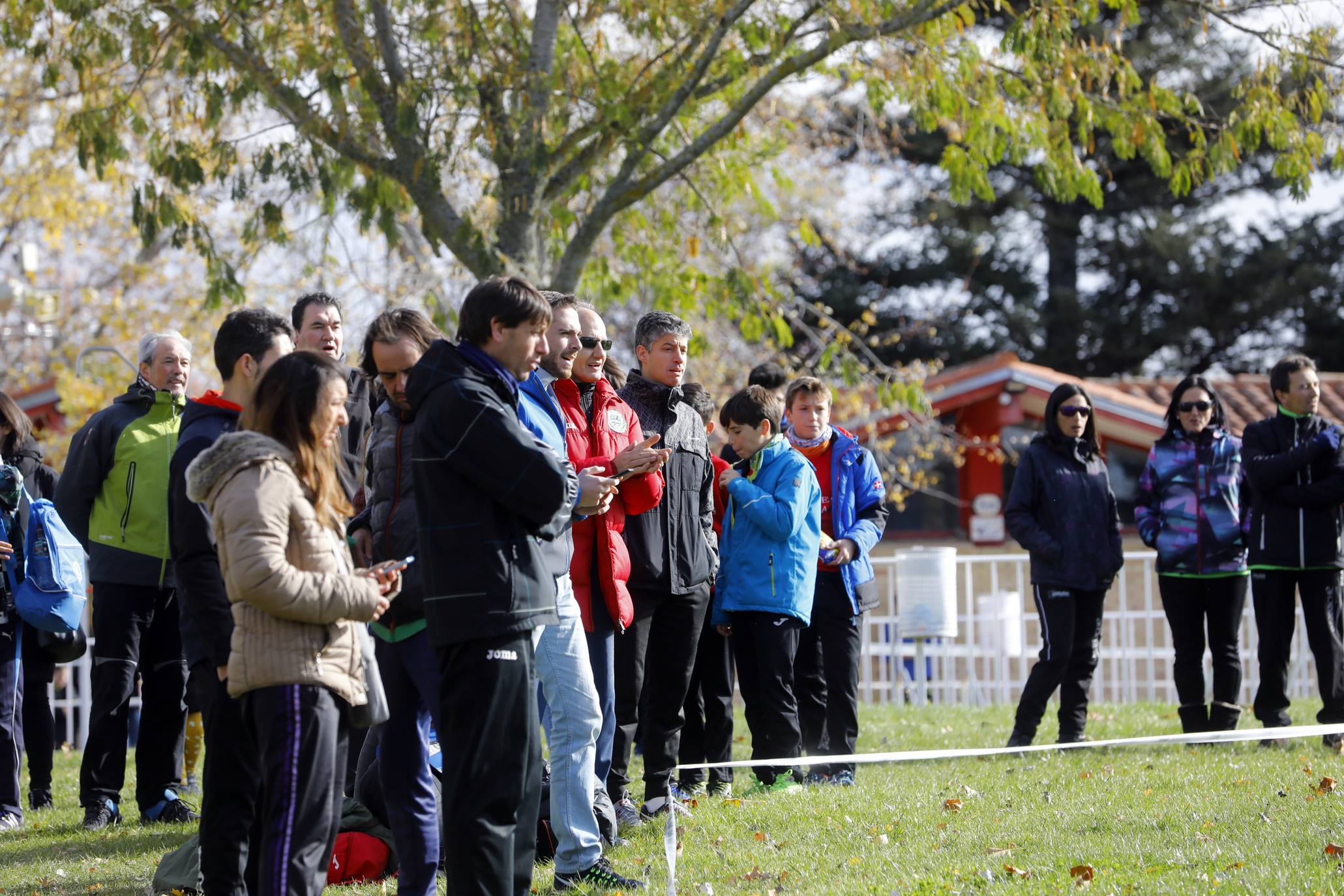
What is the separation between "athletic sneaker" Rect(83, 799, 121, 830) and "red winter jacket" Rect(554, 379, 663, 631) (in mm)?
2700

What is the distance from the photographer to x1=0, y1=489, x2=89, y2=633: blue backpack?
20.8ft

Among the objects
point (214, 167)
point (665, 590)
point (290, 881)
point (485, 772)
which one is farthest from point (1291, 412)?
point (214, 167)

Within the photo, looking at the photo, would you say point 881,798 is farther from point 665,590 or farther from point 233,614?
point 233,614

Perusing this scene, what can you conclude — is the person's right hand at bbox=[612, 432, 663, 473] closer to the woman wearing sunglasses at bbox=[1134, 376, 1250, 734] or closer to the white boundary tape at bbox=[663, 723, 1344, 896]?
the white boundary tape at bbox=[663, 723, 1344, 896]

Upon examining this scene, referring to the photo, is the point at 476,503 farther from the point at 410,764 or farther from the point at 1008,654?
the point at 1008,654

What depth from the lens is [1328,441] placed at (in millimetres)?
7758

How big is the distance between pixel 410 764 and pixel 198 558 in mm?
900

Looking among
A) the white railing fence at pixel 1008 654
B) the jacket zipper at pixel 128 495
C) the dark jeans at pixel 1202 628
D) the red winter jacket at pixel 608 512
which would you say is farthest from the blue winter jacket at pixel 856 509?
the white railing fence at pixel 1008 654

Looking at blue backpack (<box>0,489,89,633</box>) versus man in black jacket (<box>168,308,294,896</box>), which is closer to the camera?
man in black jacket (<box>168,308,294,896</box>)

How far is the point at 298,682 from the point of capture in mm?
3693

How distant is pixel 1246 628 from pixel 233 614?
1190cm

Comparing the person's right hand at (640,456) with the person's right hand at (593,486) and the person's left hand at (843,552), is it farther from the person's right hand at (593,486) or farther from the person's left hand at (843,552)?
the person's left hand at (843,552)

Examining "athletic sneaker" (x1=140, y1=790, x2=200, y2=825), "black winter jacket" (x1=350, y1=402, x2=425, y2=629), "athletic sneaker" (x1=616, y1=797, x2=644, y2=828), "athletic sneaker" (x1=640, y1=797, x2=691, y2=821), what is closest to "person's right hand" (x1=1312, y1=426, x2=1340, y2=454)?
"athletic sneaker" (x1=640, y1=797, x2=691, y2=821)

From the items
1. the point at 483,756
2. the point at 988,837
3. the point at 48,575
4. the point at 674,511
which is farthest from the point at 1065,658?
the point at 48,575
